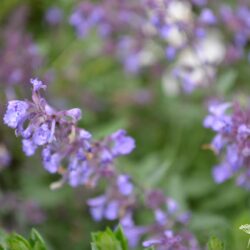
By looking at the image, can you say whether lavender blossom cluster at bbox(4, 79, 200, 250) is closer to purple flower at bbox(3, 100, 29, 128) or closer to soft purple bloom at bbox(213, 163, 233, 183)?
purple flower at bbox(3, 100, 29, 128)

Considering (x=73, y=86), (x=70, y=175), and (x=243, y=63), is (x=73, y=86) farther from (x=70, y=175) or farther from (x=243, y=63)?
(x=70, y=175)

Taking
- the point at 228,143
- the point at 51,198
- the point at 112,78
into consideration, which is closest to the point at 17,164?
the point at 51,198

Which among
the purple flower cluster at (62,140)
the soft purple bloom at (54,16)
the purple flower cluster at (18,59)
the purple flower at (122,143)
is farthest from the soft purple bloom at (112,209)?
the soft purple bloom at (54,16)

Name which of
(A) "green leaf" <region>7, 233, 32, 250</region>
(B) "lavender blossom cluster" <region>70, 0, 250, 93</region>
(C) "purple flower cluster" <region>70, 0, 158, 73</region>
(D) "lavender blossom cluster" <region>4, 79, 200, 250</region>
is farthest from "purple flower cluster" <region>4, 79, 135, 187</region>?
(C) "purple flower cluster" <region>70, 0, 158, 73</region>

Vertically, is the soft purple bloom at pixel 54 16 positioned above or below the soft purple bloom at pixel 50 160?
above

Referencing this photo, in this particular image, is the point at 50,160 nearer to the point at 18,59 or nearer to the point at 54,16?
the point at 18,59

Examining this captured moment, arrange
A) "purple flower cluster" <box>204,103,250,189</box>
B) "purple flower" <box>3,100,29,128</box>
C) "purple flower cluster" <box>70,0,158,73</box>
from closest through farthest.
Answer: "purple flower" <box>3,100,29,128</box>
"purple flower cluster" <box>204,103,250,189</box>
"purple flower cluster" <box>70,0,158,73</box>

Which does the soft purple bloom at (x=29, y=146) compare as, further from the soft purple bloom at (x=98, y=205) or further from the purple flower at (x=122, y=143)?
the soft purple bloom at (x=98, y=205)
